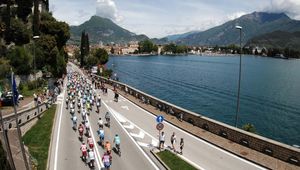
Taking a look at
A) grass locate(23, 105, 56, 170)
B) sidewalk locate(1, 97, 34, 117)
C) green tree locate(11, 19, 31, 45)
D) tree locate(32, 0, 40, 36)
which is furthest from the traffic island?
tree locate(32, 0, 40, 36)

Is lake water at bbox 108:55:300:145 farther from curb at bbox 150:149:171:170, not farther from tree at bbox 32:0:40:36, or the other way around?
tree at bbox 32:0:40:36

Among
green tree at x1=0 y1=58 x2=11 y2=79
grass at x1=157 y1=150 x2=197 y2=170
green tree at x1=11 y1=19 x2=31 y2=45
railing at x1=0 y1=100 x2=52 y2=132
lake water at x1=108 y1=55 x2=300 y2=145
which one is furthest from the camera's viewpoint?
green tree at x1=11 y1=19 x2=31 y2=45

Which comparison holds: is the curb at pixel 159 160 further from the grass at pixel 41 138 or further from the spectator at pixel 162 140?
the grass at pixel 41 138

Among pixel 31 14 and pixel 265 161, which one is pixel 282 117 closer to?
pixel 265 161

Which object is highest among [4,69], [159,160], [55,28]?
[55,28]

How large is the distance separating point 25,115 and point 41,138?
7161 mm

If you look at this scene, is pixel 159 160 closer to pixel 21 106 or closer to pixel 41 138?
pixel 41 138

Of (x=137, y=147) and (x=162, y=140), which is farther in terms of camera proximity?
(x=137, y=147)

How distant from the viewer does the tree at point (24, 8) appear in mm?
80250

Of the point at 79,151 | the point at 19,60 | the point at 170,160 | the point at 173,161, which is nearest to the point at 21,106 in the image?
the point at 19,60

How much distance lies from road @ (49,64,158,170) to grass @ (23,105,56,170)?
1.65 feet

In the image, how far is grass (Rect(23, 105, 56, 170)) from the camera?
25.2 metres

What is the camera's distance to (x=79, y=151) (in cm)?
2684

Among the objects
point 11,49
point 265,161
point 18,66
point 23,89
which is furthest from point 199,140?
point 11,49
